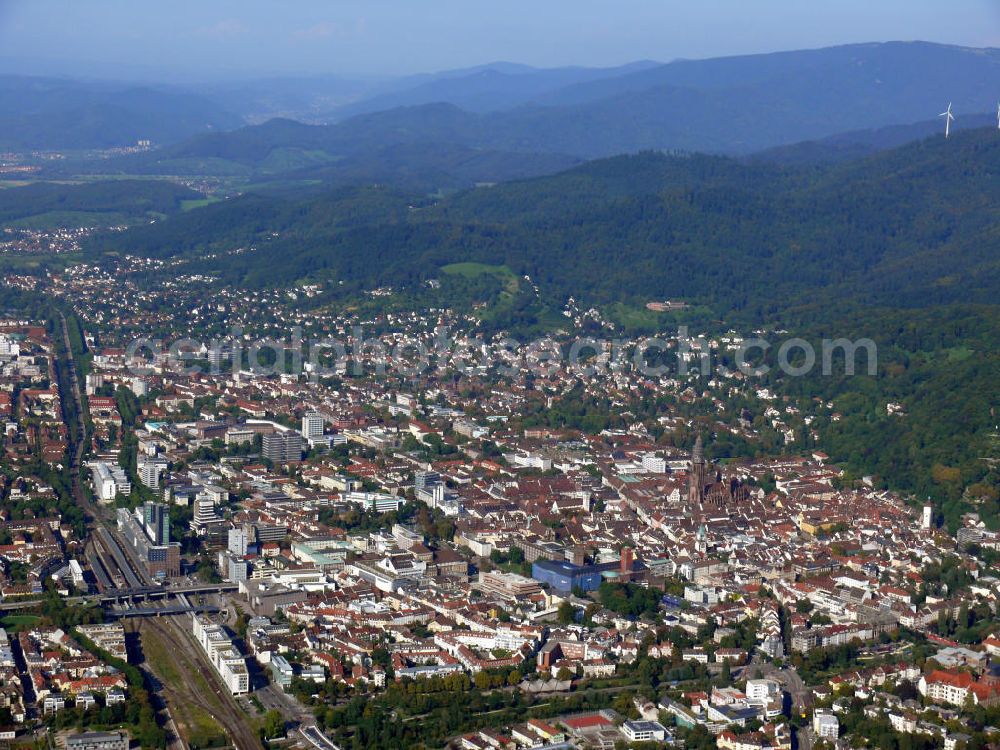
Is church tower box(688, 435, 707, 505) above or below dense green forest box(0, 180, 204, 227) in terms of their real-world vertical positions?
below

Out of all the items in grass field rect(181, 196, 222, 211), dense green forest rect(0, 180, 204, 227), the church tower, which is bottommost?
the church tower

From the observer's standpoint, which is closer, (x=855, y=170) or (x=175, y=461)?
(x=175, y=461)

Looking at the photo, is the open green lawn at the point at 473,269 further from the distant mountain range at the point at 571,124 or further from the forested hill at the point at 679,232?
the distant mountain range at the point at 571,124

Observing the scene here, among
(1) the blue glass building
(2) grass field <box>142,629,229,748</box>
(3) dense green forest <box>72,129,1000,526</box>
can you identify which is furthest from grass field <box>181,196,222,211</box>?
(2) grass field <box>142,629,229,748</box>

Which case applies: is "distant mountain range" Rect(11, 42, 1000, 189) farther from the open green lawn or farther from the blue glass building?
the blue glass building

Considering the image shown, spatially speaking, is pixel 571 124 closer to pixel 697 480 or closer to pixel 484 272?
pixel 484 272

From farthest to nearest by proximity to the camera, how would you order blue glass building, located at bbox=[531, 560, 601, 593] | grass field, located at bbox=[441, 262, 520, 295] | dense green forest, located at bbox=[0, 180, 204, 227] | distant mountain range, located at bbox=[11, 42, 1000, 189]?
distant mountain range, located at bbox=[11, 42, 1000, 189] < dense green forest, located at bbox=[0, 180, 204, 227] < grass field, located at bbox=[441, 262, 520, 295] < blue glass building, located at bbox=[531, 560, 601, 593]

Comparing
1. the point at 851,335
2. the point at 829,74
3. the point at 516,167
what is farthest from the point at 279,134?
the point at 851,335

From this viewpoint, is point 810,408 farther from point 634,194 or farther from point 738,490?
point 634,194

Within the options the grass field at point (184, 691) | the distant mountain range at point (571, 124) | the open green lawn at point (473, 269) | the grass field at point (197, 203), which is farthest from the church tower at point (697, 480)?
the distant mountain range at point (571, 124)
